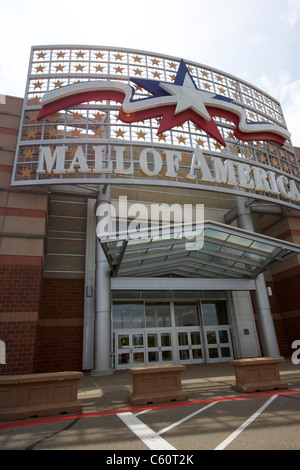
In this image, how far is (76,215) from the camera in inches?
724

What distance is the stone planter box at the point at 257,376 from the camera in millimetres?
8086

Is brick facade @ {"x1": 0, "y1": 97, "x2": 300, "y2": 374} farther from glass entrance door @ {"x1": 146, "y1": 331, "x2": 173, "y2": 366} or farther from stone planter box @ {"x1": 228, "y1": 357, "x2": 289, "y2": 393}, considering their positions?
stone planter box @ {"x1": 228, "y1": 357, "x2": 289, "y2": 393}

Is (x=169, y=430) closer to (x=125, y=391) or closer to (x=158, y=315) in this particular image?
(x=125, y=391)

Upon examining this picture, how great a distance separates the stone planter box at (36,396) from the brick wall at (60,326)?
9.06 m

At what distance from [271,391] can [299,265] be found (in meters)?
12.5

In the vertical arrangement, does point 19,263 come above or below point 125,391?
above

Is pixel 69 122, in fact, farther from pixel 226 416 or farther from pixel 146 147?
pixel 226 416

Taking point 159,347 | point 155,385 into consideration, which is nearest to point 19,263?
point 159,347

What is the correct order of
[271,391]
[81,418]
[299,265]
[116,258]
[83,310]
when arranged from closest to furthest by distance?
1. [81,418]
2. [271,391]
3. [116,258]
4. [83,310]
5. [299,265]

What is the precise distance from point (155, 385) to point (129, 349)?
9.15 meters

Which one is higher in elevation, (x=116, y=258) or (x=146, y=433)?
(x=116, y=258)

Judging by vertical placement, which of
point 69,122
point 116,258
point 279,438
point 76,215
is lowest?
point 279,438

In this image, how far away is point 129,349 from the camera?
1612cm

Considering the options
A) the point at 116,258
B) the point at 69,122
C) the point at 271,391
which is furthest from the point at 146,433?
the point at 69,122
